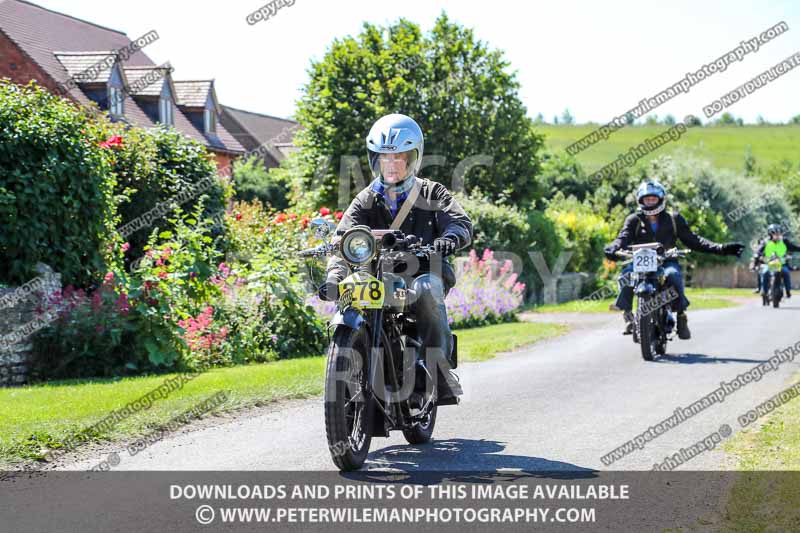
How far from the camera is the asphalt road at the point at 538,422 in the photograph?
271 inches

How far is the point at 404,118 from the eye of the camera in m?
7.18

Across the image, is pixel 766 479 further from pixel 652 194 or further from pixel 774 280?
pixel 774 280

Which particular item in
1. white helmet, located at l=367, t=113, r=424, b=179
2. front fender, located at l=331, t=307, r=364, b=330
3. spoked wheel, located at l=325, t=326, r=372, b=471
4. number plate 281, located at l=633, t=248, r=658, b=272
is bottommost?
spoked wheel, located at l=325, t=326, r=372, b=471

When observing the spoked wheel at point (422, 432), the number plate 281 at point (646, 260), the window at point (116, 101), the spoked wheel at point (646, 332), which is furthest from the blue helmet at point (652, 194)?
the window at point (116, 101)

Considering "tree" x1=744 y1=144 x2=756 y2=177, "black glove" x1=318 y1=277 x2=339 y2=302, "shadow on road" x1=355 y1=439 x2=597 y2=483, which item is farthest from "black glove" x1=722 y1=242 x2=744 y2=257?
"tree" x1=744 y1=144 x2=756 y2=177

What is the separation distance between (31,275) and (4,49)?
2414 cm

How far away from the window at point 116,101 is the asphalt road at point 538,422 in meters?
24.7

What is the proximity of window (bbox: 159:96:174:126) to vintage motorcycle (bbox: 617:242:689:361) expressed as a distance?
92.1 ft

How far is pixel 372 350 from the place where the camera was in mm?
6480

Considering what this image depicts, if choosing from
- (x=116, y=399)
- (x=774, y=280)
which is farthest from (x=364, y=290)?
(x=774, y=280)

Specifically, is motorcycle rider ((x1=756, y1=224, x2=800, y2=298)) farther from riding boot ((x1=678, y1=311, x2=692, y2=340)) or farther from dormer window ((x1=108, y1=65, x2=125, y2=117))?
dormer window ((x1=108, y1=65, x2=125, y2=117))

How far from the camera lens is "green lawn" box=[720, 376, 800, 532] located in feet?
17.7

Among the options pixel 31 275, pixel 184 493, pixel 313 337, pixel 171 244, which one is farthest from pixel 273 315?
pixel 184 493

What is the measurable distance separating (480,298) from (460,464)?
47.5 feet
